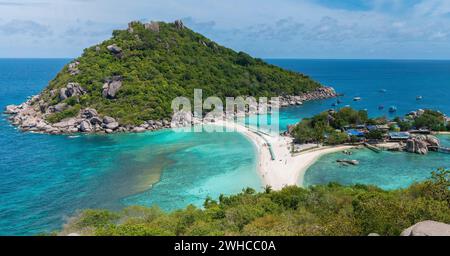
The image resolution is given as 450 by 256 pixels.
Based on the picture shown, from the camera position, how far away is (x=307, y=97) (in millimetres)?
77438

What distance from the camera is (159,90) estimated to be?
58125 mm

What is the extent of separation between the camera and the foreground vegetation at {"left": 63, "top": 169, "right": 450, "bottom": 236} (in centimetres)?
1216

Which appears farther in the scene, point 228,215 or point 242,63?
point 242,63

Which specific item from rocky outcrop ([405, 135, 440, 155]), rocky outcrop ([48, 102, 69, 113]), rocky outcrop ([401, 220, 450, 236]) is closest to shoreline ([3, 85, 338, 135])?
rocky outcrop ([48, 102, 69, 113])

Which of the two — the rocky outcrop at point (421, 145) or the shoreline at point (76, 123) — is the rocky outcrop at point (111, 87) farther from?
the rocky outcrop at point (421, 145)

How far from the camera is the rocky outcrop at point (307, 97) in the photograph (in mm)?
71975

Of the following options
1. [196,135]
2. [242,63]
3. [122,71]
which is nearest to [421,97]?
[242,63]

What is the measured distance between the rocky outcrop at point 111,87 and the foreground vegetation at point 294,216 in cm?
3889

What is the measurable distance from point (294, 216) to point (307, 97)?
64317 mm

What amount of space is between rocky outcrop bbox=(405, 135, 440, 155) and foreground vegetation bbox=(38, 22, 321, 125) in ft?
111

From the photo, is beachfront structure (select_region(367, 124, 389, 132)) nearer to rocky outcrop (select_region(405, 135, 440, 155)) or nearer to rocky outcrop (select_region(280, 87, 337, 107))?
rocky outcrop (select_region(405, 135, 440, 155))

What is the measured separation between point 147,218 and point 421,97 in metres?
78.3

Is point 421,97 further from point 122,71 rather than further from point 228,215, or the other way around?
point 228,215

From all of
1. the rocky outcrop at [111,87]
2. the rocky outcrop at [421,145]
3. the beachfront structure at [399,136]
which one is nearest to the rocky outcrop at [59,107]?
the rocky outcrop at [111,87]
